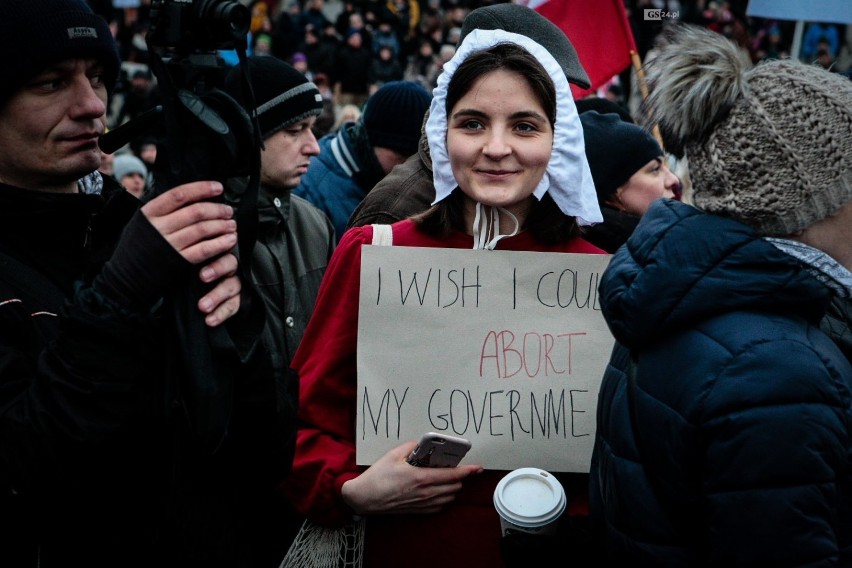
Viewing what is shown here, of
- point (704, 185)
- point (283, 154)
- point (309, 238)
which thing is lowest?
point (309, 238)

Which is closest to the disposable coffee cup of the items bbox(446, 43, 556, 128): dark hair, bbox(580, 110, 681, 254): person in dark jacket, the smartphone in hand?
the smartphone in hand

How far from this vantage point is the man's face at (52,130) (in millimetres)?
2012

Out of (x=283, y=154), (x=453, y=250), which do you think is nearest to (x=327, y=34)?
(x=283, y=154)

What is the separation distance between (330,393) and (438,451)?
35 centimetres

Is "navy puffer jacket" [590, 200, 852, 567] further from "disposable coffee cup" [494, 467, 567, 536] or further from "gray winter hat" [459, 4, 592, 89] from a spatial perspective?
"gray winter hat" [459, 4, 592, 89]

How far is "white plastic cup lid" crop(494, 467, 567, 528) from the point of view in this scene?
2080 millimetres

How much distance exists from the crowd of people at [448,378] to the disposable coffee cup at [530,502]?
32 mm

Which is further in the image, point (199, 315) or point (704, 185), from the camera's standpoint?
point (704, 185)

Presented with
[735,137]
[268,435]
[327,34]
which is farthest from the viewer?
[327,34]

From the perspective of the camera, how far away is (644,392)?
1779mm

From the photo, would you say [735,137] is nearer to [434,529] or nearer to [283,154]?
[434,529]

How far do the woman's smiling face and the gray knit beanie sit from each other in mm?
522

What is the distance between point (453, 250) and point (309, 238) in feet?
5.61

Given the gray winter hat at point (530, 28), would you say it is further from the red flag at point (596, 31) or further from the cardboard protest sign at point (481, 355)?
the red flag at point (596, 31)
